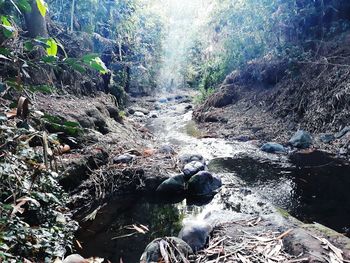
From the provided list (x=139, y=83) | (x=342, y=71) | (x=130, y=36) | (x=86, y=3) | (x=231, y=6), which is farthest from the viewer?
(x=139, y=83)

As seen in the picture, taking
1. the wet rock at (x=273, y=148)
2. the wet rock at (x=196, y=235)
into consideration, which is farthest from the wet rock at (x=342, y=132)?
the wet rock at (x=196, y=235)

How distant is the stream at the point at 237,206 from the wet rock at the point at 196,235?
16.2 inches

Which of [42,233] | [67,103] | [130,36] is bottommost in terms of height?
[42,233]

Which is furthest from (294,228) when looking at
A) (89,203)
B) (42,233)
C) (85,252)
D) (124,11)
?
(124,11)

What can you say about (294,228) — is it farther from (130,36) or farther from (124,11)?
(130,36)

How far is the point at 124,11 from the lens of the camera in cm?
1331

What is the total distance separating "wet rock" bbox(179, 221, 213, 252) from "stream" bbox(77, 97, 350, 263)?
16.2 inches

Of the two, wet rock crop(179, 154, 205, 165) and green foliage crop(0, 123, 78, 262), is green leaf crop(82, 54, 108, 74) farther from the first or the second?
wet rock crop(179, 154, 205, 165)

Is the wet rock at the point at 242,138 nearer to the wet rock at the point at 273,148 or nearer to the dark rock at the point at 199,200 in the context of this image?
the wet rock at the point at 273,148

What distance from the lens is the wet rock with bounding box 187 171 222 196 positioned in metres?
4.29

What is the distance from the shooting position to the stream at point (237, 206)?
10.3 ft

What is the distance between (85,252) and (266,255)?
1.70 metres

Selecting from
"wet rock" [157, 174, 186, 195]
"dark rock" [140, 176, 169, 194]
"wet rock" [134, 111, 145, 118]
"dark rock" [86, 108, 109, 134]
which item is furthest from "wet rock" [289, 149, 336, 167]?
"wet rock" [134, 111, 145, 118]

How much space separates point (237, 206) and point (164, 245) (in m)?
1.63
